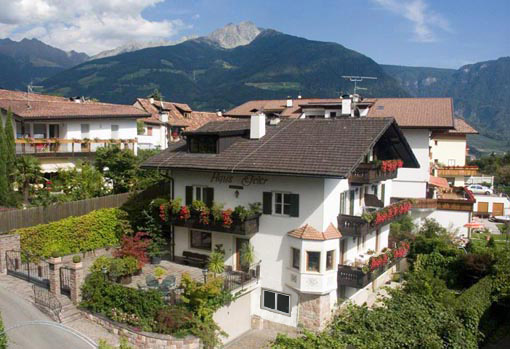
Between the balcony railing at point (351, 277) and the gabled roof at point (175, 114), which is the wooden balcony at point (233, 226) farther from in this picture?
the gabled roof at point (175, 114)

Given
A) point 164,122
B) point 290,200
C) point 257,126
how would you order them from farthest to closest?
point 164,122 < point 257,126 < point 290,200

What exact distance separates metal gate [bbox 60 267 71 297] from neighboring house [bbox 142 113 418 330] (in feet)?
20.3

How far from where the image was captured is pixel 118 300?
19.6m

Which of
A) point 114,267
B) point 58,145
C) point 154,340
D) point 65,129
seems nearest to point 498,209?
point 65,129

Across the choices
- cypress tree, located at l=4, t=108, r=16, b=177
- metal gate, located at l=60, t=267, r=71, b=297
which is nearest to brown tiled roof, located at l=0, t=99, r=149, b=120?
cypress tree, located at l=4, t=108, r=16, b=177

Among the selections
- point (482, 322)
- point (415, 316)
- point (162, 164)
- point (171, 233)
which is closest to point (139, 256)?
point (171, 233)

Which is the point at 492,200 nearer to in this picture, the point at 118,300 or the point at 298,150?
the point at 298,150

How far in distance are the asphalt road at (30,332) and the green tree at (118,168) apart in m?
13.6

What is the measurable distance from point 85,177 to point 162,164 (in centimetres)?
862

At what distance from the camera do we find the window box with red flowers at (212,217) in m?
22.6

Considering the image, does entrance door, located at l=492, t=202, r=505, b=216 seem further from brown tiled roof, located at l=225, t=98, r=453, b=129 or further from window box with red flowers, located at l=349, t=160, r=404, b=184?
window box with red flowers, located at l=349, t=160, r=404, b=184

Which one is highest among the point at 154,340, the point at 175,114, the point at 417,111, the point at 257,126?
the point at 175,114

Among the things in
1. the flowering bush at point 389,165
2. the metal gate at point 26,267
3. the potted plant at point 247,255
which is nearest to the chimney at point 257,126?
the potted plant at point 247,255

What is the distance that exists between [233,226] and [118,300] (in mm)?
6407
